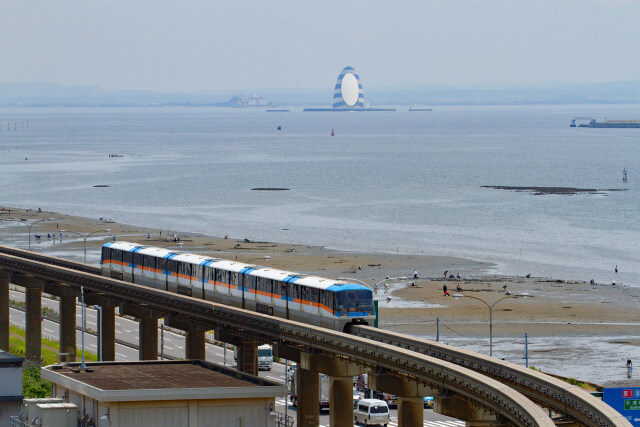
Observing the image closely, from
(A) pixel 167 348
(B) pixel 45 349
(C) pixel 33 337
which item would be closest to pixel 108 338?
(C) pixel 33 337

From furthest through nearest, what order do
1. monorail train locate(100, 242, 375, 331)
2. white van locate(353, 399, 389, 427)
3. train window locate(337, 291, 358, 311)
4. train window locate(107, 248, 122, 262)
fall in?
train window locate(107, 248, 122, 262), white van locate(353, 399, 389, 427), monorail train locate(100, 242, 375, 331), train window locate(337, 291, 358, 311)

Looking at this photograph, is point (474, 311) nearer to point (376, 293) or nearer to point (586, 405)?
point (376, 293)

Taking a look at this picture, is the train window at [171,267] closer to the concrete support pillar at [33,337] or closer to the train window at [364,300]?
the concrete support pillar at [33,337]

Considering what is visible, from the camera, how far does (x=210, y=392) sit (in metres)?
41.7

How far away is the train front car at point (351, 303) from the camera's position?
2451 inches

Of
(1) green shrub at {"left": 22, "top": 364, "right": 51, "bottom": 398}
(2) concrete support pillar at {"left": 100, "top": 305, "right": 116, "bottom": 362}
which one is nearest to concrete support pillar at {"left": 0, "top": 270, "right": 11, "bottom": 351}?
(2) concrete support pillar at {"left": 100, "top": 305, "right": 116, "bottom": 362}

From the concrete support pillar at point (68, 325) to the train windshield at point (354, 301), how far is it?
106ft

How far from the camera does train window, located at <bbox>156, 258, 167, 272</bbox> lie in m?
80.8

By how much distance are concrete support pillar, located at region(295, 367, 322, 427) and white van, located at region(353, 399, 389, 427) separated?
3654mm

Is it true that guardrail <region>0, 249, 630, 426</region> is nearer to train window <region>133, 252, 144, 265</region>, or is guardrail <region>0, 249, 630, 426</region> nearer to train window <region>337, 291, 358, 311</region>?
train window <region>337, 291, 358, 311</region>

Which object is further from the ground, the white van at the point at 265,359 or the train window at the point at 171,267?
the train window at the point at 171,267

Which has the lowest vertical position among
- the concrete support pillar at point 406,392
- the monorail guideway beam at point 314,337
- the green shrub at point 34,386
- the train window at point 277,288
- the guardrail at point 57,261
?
the green shrub at point 34,386

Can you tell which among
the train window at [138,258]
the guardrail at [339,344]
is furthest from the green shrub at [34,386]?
the train window at [138,258]

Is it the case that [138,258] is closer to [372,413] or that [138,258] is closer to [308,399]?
[308,399]
